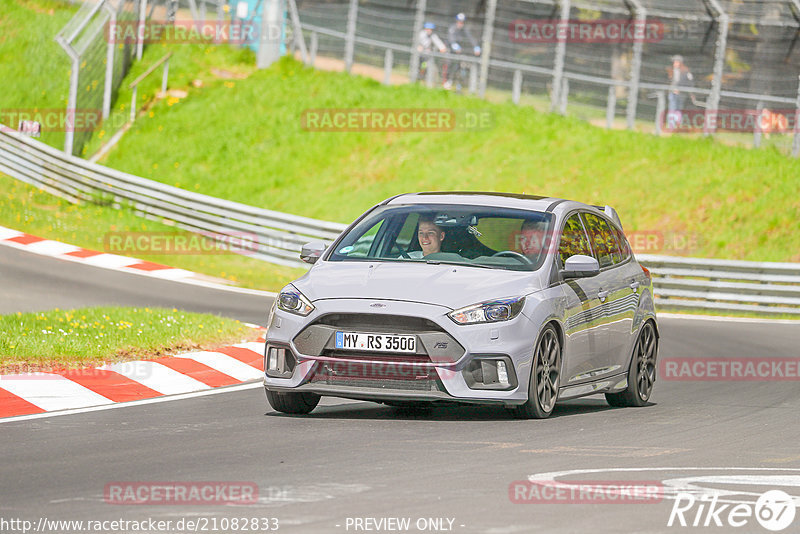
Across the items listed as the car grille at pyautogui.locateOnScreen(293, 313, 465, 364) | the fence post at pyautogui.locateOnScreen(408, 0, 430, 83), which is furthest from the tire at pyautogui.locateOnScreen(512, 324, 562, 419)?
the fence post at pyautogui.locateOnScreen(408, 0, 430, 83)

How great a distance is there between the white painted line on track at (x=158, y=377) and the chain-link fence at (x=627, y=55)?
18.5m

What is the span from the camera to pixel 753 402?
12008mm

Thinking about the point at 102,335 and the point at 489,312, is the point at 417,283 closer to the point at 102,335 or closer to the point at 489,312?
the point at 489,312

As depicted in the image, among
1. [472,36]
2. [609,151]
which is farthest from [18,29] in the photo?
[609,151]

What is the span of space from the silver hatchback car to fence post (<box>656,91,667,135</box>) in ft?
63.0

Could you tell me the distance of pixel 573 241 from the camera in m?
11.0

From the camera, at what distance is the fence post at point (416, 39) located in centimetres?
3328

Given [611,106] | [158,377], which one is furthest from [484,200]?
[611,106]

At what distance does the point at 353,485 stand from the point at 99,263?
57.7 ft

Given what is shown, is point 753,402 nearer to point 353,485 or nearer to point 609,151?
point 353,485

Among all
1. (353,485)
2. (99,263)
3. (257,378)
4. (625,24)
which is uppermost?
(625,24)

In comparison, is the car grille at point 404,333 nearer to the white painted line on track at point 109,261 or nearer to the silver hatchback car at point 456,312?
the silver hatchback car at point 456,312

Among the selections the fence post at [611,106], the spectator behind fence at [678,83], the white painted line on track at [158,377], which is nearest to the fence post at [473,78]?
the fence post at [611,106]

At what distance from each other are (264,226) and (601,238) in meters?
16.4
